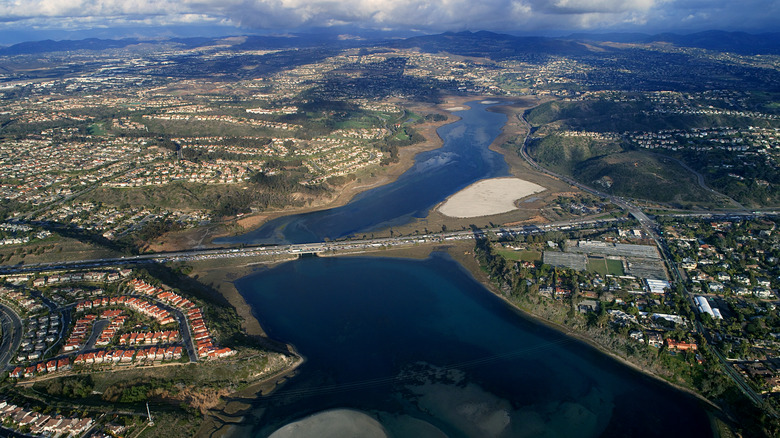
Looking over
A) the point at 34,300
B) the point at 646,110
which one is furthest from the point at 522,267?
the point at 646,110

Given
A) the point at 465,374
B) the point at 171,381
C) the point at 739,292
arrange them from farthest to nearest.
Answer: the point at 739,292
the point at 465,374
the point at 171,381

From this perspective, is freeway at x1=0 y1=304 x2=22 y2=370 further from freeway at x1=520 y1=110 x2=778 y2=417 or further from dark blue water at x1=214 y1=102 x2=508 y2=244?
freeway at x1=520 y1=110 x2=778 y2=417

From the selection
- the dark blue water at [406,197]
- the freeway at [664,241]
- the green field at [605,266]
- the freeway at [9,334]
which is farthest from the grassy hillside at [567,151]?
the freeway at [9,334]

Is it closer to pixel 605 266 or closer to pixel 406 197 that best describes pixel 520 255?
pixel 605 266

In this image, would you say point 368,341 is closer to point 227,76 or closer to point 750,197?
point 750,197

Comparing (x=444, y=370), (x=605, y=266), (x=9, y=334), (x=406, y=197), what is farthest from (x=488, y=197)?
(x=9, y=334)
